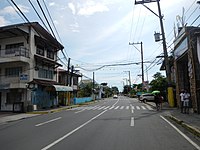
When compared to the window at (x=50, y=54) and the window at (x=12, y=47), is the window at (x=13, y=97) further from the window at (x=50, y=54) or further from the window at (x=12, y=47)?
the window at (x=50, y=54)

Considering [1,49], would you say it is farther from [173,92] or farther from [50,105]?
[173,92]

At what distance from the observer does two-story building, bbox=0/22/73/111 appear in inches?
1082

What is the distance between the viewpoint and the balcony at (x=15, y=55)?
27.1 metres

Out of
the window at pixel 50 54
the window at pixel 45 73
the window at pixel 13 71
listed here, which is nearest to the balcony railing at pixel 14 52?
the window at pixel 13 71

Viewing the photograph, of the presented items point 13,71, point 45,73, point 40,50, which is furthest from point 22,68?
point 45,73

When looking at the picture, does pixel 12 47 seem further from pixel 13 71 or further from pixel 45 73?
pixel 45 73

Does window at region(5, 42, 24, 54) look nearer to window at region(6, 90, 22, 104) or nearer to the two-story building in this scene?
the two-story building

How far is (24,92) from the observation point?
28562 mm

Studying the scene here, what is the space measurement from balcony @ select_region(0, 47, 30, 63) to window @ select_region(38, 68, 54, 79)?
3673mm

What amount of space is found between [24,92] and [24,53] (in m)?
5.07

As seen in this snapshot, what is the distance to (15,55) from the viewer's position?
89.6 feet

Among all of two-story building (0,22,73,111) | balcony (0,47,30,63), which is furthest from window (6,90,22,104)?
balcony (0,47,30,63)

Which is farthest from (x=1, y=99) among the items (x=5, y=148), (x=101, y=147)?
(x=101, y=147)

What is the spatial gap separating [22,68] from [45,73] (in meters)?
4.47
